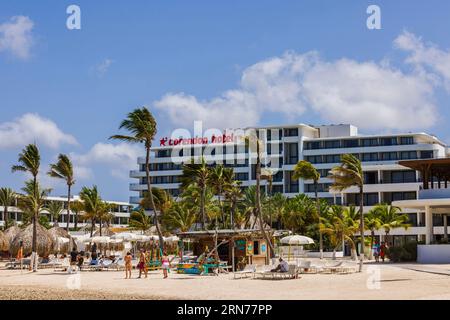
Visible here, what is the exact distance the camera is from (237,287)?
87.8 ft

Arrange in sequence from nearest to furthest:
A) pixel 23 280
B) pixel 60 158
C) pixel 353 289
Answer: pixel 353 289 < pixel 23 280 < pixel 60 158

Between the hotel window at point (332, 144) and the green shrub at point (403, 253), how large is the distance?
192ft

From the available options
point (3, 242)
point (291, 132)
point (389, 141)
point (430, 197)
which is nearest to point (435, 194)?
point (430, 197)

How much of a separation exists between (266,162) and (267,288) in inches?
3275

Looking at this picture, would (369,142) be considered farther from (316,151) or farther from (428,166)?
(428,166)

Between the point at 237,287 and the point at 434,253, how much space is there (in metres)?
21.3

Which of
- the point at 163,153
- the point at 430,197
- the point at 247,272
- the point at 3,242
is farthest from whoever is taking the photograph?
the point at 163,153

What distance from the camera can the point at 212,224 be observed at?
86062mm

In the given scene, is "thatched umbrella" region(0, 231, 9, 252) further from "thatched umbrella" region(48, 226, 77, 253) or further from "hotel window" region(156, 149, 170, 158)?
"hotel window" region(156, 149, 170, 158)
